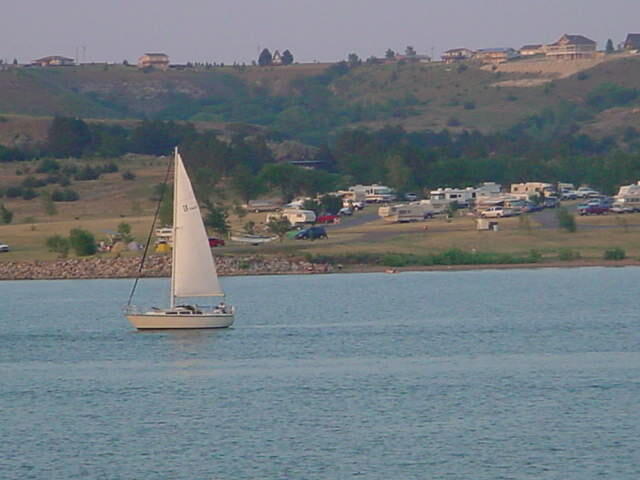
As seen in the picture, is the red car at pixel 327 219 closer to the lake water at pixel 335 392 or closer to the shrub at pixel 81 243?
the shrub at pixel 81 243

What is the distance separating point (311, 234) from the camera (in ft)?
353

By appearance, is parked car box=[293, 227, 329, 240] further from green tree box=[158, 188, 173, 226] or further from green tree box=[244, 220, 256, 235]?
green tree box=[158, 188, 173, 226]

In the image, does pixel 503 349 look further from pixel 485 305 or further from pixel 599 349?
pixel 485 305

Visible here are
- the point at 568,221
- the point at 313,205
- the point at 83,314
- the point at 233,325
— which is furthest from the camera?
the point at 313,205

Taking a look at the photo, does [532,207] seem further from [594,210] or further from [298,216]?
[298,216]

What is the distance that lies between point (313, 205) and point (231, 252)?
23082 millimetres

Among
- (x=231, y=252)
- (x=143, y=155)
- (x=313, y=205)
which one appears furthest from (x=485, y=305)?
(x=143, y=155)

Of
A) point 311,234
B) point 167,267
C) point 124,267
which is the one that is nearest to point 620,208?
point 311,234

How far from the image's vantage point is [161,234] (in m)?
105

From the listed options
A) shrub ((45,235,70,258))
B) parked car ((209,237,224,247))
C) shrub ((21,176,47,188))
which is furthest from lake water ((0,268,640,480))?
shrub ((21,176,47,188))

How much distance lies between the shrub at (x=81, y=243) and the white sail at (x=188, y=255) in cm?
4104

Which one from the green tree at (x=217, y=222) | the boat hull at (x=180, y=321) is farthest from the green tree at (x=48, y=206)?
the boat hull at (x=180, y=321)

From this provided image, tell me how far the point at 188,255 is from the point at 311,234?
146 ft

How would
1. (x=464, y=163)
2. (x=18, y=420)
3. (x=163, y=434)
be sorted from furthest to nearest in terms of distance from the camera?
(x=464, y=163), (x=18, y=420), (x=163, y=434)
